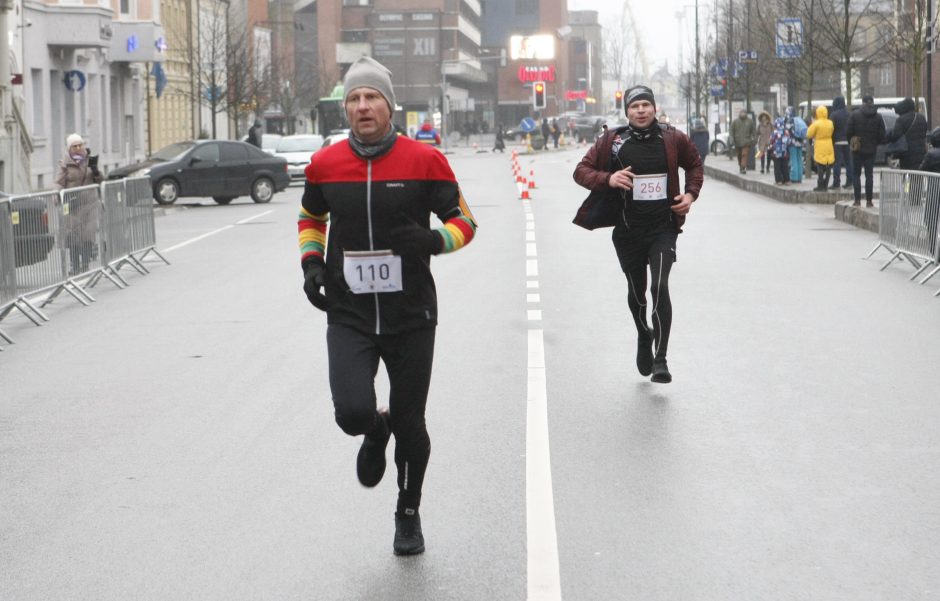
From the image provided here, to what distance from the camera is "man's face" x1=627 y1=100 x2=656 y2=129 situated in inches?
377

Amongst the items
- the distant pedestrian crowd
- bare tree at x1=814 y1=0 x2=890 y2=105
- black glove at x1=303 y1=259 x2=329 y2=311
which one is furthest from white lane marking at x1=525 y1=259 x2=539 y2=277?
bare tree at x1=814 y1=0 x2=890 y2=105

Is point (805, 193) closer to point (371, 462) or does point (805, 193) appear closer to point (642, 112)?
point (642, 112)

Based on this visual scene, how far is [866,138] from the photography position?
86.6 ft

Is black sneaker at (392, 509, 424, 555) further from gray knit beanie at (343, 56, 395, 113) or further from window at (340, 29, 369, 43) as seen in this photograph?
window at (340, 29, 369, 43)

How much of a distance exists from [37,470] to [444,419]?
2.21 m

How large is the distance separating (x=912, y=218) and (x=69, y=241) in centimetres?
847

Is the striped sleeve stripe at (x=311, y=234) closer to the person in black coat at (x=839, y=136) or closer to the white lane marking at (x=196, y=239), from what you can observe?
the white lane marking at (x=196, y=239)

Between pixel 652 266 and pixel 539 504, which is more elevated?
pixel 652 266

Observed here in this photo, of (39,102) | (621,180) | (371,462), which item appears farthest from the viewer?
(39,102)

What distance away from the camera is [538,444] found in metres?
8.28

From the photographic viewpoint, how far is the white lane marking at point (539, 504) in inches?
224

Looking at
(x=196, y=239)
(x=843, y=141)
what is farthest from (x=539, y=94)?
(x=196, y=239)

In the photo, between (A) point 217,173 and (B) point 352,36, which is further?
(B) point 352,36

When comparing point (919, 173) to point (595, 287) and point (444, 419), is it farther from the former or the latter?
point (444, 419)
